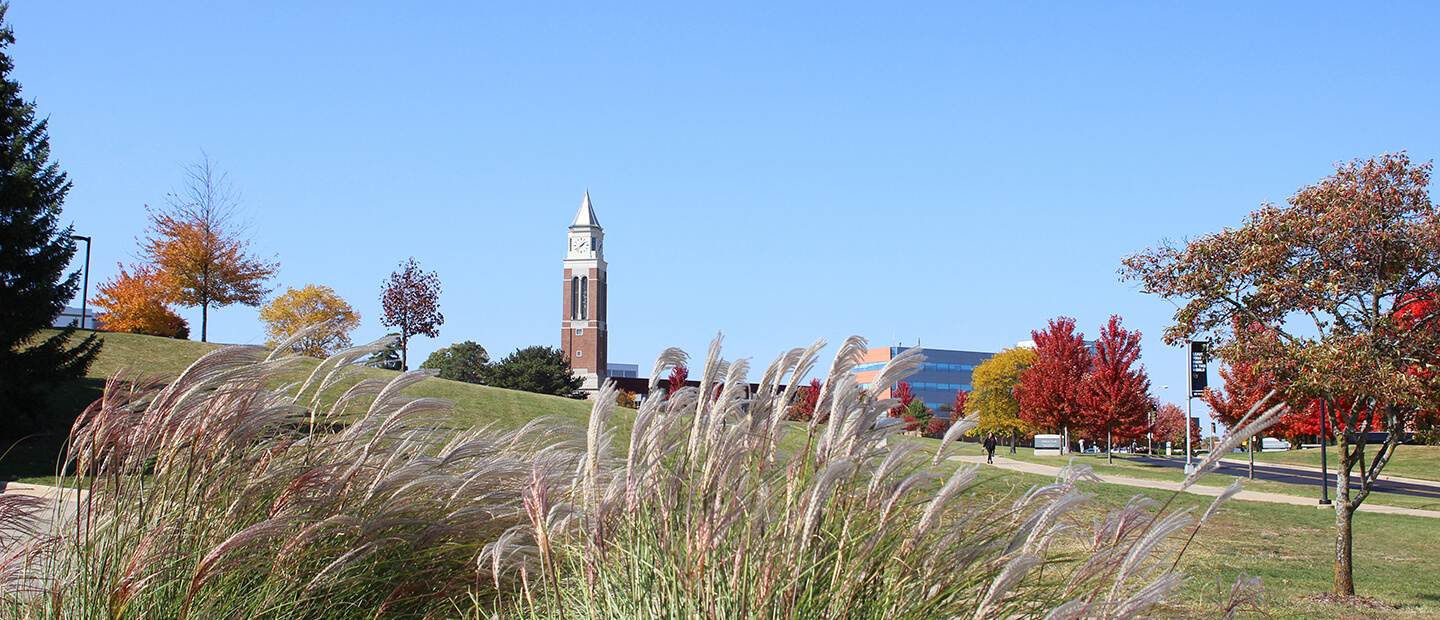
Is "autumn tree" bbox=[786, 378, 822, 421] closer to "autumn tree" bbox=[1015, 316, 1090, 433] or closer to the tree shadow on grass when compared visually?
the tree shadow on grass

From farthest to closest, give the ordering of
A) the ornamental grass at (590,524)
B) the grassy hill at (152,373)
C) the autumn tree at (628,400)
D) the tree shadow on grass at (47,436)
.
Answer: the grassy hill at (152,373) < the tree shadow on grass at (47,436) < the autumn tree at (628,400) < the ornamental grass at (590,524)

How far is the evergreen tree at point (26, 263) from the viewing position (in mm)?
16859

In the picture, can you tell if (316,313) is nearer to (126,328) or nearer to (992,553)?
(126,328)

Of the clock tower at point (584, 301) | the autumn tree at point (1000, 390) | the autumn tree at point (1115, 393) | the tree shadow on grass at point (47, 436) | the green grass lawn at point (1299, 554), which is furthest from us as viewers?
the clock tower at point (584, 301)

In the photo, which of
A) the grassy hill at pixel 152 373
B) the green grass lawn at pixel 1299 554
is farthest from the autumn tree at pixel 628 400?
the green grass lawn at pixel 1299 554

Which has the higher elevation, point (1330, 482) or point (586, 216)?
point (586, 216)

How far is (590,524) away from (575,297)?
9617 centimetres

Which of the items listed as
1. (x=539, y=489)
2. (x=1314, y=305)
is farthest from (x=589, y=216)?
(x=539, y=489)

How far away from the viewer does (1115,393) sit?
31.2m

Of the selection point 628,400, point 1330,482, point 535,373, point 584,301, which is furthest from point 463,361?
point 1330,482

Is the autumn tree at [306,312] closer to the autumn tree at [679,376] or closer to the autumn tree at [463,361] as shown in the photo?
the autumn tree at [463,361]

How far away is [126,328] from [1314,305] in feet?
134

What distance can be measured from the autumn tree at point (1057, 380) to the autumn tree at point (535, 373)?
33252 millimetres

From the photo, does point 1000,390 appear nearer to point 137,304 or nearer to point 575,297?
point 137,304
